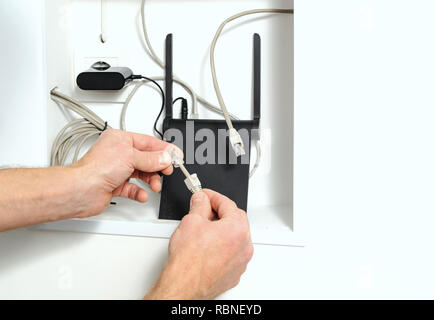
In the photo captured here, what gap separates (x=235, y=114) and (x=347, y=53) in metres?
0.27

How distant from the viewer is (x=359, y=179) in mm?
693

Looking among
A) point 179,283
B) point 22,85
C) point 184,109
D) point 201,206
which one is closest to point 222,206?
point 201,206

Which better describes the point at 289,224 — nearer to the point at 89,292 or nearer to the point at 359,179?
the point at 359,179

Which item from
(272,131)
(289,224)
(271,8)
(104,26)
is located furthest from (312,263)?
(104,26)

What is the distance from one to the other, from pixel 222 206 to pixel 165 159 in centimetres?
13

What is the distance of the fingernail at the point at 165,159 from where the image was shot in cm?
62

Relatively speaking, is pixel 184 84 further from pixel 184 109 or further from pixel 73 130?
pixel 73 130

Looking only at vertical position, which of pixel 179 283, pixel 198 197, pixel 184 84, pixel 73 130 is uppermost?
pixel 184 84

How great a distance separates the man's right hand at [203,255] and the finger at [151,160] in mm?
113

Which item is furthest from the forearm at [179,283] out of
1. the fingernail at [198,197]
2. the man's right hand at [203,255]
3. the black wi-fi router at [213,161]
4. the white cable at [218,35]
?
the white cable at [218,35]

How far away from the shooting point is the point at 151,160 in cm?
62

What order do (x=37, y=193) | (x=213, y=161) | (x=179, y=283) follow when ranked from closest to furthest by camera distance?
1. (x=179, y=283)
2. (x=37, y=193)
3. (x=213, y=161)

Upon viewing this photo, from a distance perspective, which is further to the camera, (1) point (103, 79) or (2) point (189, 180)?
(1) point (103, 79)

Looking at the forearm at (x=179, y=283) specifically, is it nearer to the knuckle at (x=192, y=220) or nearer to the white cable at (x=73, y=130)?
the knuckle at (x=192, y=220)
